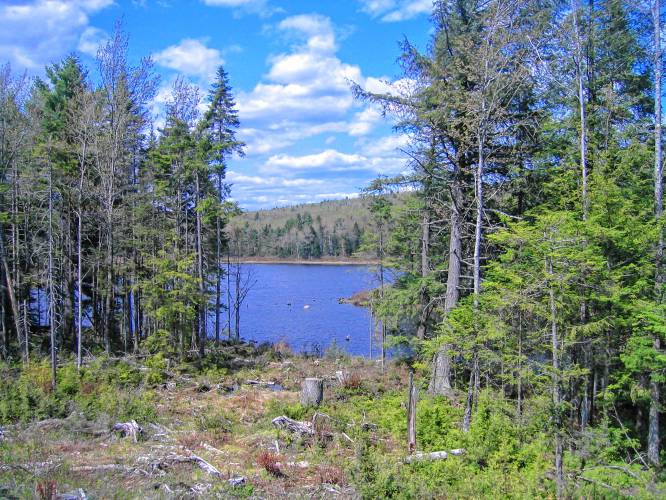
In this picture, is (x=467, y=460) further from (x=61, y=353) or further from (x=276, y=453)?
(x=61, y=353)

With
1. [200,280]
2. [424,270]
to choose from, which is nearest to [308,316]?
[424,270]

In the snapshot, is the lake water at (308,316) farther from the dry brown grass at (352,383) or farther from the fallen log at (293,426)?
the fallen log at (293,426)

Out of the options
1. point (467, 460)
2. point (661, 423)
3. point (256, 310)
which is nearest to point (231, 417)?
point (467, 460)

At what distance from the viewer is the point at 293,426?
9.99m

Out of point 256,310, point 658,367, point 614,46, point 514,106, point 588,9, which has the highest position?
point 588,9

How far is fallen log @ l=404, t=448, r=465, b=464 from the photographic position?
801cm

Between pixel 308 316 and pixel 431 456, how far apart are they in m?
33.6

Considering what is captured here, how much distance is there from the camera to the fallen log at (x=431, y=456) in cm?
801

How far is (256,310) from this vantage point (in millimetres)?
43938

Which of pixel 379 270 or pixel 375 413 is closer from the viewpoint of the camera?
pixel 375 413

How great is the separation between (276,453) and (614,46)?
14.0 m

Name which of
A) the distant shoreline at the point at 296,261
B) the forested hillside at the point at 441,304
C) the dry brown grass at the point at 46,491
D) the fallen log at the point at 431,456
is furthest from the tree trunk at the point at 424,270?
the distant shoreline at the point at 296,261

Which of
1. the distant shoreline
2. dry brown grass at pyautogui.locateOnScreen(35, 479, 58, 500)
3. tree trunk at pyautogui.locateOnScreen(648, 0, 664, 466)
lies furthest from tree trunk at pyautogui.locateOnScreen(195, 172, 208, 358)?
the distant shoreline

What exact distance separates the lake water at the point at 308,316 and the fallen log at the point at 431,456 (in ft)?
45.7
